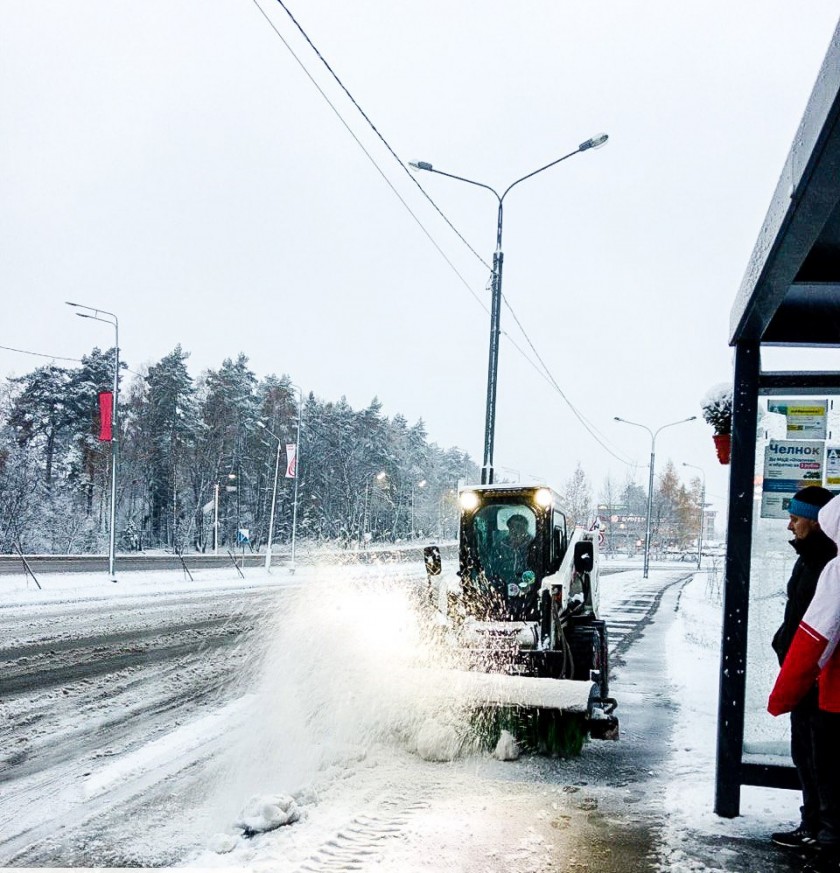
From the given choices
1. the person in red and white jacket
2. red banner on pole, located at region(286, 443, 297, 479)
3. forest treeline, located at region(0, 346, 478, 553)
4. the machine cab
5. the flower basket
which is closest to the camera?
the person in red and white jacket

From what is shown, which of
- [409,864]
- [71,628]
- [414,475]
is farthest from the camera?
[414,475]

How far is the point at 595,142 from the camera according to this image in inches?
616

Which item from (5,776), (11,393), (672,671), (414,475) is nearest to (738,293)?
(5,776)

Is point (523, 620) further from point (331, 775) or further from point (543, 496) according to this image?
point (331, 775)

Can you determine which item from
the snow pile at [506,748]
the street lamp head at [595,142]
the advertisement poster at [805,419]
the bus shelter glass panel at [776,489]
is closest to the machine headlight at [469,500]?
the snow pile at [506,748]

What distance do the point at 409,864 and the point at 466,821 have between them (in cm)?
74

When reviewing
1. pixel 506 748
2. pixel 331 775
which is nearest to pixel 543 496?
pixel 506 748

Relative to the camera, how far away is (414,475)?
270ft

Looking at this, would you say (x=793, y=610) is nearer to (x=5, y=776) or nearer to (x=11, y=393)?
(x=5, y=776)

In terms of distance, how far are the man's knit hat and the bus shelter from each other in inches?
21.3

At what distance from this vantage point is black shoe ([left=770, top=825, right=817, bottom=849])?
404cm

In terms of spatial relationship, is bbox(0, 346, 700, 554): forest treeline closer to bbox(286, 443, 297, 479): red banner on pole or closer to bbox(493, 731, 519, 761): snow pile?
bbox(286, 443, 297, 479): red banner on pole

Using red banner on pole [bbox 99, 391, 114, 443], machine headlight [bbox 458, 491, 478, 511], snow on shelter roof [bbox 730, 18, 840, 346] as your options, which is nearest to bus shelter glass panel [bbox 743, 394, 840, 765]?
snow on shelter roof [bbox 730, 18, 840, 346]

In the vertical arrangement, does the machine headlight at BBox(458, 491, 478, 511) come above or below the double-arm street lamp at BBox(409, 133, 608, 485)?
below
